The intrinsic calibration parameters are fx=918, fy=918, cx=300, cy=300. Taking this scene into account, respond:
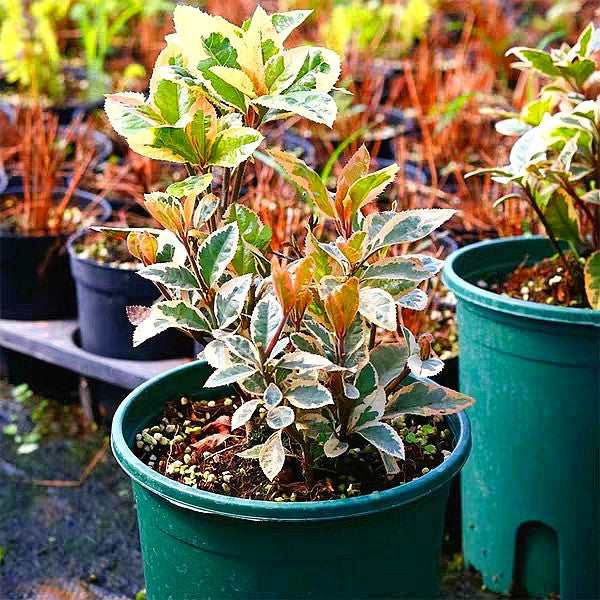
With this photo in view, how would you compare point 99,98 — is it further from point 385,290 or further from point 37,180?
point 385,290

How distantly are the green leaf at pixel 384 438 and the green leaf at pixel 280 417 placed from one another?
0.11 meters

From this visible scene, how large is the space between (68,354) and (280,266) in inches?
58.3

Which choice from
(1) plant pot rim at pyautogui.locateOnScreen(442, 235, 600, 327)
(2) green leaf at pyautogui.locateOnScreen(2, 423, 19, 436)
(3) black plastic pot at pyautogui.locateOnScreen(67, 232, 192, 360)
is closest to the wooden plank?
(3) black plastic pot at pyautogui.locateOnScreen(67, 232, 192, 360)

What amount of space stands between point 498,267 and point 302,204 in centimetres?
97

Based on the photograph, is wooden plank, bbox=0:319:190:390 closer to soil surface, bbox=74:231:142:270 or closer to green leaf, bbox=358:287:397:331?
soil surface, bbox=74:231:142:270

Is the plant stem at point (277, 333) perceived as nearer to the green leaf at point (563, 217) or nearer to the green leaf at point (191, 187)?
the green leaf at point (191, 187)

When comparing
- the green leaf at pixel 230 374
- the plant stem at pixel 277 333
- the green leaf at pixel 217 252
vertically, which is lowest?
the green leaf at pixel 230 374

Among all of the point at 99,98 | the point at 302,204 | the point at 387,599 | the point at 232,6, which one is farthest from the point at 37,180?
the point at 232,6

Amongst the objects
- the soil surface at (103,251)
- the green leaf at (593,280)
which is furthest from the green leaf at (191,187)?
the soil surface at (103,251)

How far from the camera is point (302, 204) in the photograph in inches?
109

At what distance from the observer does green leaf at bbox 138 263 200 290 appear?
1.18 meters

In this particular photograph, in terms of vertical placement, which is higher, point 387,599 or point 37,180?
point 37,180

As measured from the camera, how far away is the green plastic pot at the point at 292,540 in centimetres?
107

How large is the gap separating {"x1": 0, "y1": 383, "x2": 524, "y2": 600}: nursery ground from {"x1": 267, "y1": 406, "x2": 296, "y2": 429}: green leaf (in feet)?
3.07
